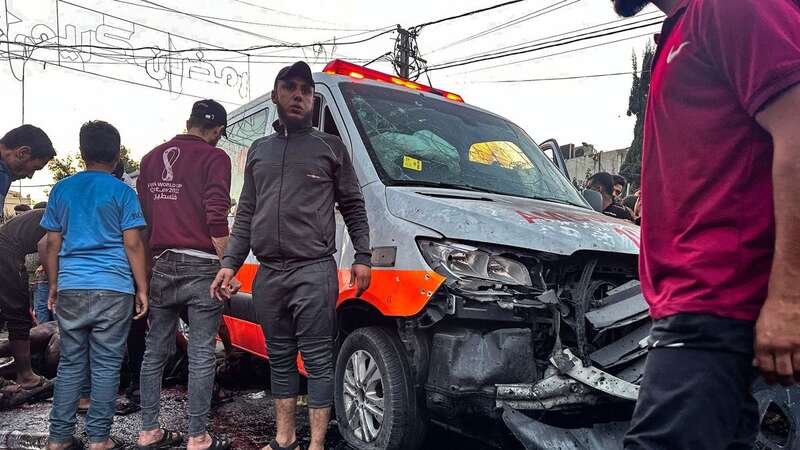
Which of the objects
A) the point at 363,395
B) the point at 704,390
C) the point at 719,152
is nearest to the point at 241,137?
the point at 363,395

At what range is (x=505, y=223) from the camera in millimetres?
2570

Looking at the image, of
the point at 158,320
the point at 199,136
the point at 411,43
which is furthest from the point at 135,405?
the point at 411,43

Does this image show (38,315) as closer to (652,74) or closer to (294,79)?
(294,79)

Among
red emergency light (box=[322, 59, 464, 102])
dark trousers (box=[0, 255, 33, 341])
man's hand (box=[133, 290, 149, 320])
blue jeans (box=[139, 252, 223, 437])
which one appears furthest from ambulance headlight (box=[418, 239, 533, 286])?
dark trousers (box=[0, 255, 33, 341])

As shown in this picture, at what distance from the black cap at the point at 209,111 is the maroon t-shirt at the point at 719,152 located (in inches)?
107

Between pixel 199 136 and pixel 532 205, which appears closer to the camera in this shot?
pixel 532 205

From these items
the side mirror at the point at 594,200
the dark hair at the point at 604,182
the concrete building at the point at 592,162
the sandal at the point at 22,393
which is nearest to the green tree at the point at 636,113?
the concrete building at the point at 592,162

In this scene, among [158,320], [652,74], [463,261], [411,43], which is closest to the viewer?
[652,74]

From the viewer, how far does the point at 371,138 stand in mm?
3299

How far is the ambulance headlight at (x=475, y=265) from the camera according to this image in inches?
100

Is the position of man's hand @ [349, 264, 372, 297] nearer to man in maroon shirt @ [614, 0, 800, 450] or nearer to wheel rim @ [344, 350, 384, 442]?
wheel rim @ [344, 350, 384, 442]

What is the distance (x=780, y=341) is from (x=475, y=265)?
1.52 m

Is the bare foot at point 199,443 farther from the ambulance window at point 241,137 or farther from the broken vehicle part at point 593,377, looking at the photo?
the broken vehicle part at point 593,377

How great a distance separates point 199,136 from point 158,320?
3.66ft
